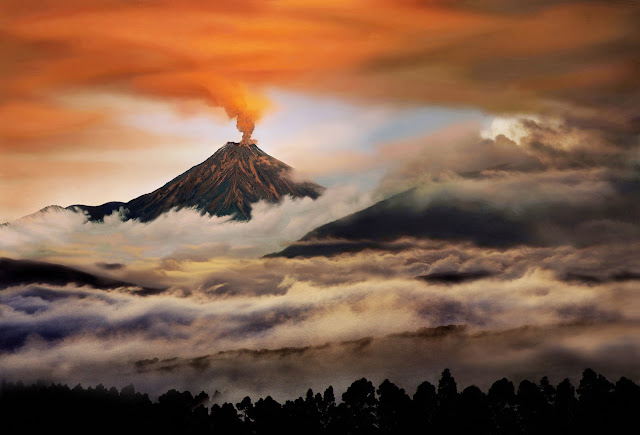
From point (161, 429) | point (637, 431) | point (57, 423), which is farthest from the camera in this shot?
point (57, 423)

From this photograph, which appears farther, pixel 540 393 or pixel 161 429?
pixel 161 429

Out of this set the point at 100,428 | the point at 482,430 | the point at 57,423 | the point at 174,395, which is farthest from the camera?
the point at 57,423

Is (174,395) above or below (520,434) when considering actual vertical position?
above

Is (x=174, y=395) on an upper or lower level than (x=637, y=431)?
upper

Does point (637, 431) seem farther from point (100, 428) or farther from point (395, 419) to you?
point (100, 428)

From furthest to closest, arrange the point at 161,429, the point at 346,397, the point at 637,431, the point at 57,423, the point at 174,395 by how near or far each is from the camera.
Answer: the point at 57,423
the point at 174,395
the point at 161,429
the point at 346,397
the point at 637,431

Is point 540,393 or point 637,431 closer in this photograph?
point 637,431

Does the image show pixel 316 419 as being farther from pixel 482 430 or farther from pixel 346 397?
pixel 482 430

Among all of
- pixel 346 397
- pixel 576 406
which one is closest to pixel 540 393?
pixel 576 406

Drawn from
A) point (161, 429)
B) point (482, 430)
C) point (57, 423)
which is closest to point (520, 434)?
point (482, 430)
